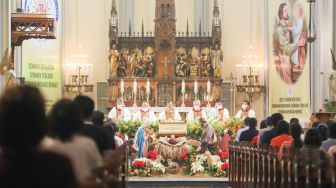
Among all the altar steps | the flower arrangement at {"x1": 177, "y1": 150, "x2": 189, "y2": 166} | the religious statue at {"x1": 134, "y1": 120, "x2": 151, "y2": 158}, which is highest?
the religious statue at {"x1": 134, "y1": 120, "x2": 151, "y2": 158}

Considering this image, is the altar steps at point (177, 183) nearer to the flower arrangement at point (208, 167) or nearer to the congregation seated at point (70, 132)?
the flower arrangement at point (208, 167)

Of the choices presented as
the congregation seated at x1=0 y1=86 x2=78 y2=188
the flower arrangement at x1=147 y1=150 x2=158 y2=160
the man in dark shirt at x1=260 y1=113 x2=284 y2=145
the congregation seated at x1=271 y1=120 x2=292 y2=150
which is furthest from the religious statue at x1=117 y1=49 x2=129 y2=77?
the congregation seated at x1=0 y1=86 x2=78 y2=188

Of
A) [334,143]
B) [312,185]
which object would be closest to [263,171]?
[334,143]

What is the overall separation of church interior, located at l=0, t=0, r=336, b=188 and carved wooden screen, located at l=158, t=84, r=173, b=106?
32 millimetres

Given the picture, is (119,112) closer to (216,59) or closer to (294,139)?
(216,59)

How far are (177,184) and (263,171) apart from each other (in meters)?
4.87

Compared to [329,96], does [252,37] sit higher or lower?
higher

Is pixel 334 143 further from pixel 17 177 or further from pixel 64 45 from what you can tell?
pixel 64 45

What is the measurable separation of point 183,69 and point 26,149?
20.6m

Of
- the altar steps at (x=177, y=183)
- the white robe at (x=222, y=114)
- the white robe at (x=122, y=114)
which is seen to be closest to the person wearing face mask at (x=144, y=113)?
the white robe at (x=122, y=114)

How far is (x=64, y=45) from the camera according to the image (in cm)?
2566

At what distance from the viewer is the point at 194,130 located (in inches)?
747

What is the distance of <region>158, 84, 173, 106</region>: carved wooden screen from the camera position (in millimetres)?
23641

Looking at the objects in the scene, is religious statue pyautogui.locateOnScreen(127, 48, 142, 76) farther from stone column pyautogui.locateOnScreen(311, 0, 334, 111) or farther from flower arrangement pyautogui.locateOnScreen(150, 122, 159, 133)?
stone column pyautogui.locateOnScreen(311, 0, 334, 111)
